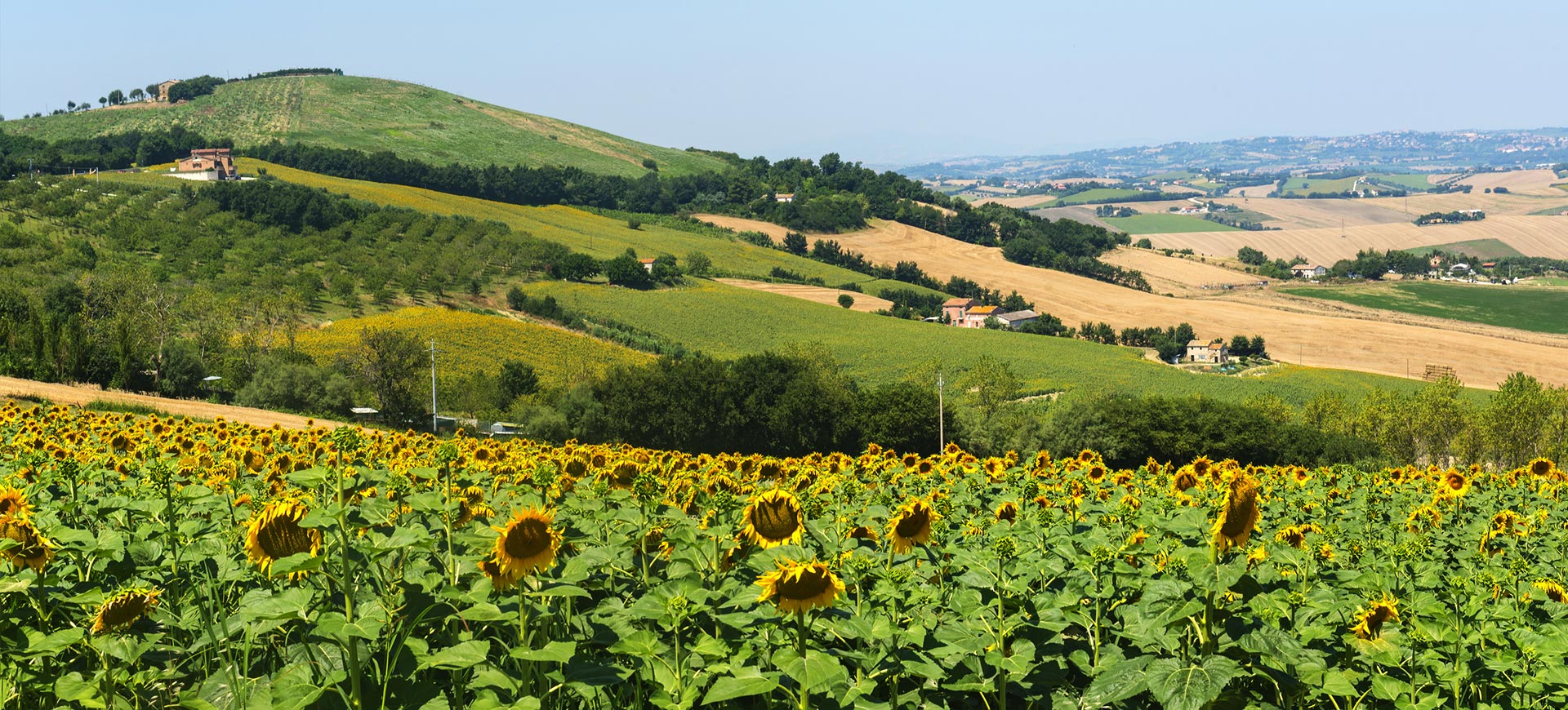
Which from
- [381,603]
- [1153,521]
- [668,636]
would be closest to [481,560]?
[381,603]

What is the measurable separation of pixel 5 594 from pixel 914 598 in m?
3.95

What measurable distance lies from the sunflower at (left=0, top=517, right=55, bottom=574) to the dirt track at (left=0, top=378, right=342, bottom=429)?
33090 millimetres

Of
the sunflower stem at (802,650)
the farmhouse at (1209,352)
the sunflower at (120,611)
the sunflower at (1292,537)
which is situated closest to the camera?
the sunflower stem at (802,650)

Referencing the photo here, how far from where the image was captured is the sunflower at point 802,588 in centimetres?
390

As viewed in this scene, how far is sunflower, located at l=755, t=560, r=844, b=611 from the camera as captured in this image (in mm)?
3898

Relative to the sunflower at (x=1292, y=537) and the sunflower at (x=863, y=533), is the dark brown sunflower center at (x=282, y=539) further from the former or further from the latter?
the sunflower at (x=1292, y=537)

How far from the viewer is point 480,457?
9500 millimetres

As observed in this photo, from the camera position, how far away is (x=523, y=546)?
4.12 meters

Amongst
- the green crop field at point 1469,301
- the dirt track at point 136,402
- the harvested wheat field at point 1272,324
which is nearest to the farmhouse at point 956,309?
the harvested wheat field at point 1272,324

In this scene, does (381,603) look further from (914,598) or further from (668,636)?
(914,598)

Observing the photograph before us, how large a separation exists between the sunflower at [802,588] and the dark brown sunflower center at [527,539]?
0.89 meters

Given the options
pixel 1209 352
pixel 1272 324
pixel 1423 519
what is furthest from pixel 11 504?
pixel 1272 324

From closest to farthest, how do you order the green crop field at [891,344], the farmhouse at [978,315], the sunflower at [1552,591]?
the sunflower at [1552,591], the green crop field at [891,344], the farmhouse at [978,315]

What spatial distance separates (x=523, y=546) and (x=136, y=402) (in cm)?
4169
